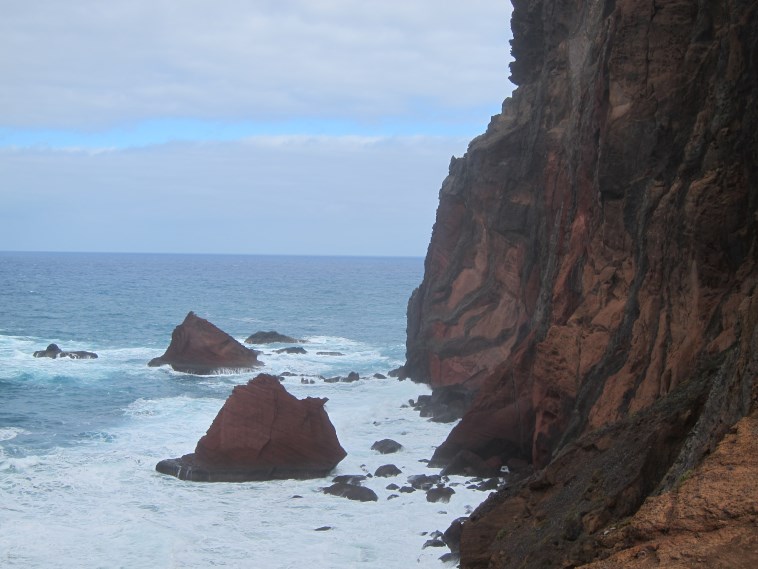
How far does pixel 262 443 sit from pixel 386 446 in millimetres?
5168

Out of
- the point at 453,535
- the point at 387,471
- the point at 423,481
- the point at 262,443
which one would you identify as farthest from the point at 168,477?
the point at 453,535

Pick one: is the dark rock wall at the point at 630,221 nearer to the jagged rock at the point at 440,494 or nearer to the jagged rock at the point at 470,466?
the jagged rock at the point at 470,466

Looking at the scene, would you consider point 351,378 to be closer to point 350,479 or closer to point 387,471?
point 387,471

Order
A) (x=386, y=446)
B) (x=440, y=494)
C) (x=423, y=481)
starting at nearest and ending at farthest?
(x=440, y=494) → (x=423, y=481) → (x=386, y=446)

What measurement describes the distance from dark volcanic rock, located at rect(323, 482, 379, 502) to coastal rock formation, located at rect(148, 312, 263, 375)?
26480 millimetres

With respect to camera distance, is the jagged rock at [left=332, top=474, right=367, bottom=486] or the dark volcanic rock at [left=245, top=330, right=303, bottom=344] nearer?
the jagged rock at [left=332, top=474, right=367, bottom=486]

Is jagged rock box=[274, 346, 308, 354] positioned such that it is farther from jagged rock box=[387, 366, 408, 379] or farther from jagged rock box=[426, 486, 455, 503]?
jagged rock box=[426, 486, 455, 503]

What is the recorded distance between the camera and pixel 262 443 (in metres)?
28.9

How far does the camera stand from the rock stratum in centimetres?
1164

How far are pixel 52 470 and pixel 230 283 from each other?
131 meters

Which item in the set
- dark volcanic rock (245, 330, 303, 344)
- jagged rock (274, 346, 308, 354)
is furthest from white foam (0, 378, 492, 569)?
dark volcanic rock (245, 330, 303, 344)

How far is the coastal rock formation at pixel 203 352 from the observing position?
173 ft

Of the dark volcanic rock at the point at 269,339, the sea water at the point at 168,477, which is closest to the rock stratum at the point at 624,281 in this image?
the sea water at the point at 168,477

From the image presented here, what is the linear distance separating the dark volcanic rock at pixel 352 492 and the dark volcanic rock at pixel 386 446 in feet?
15.9
